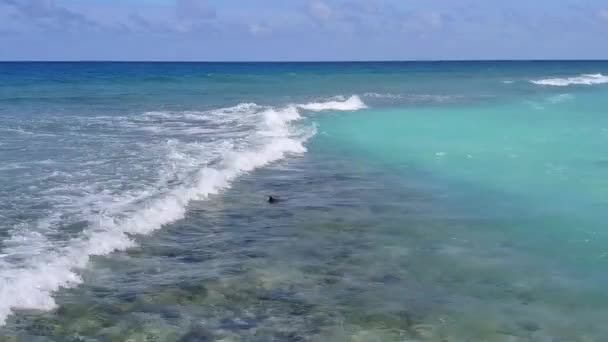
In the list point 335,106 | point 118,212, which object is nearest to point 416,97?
point 335,106

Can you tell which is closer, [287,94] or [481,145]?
[481,145]

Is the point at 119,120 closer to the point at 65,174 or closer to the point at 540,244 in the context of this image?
the point at 65,174

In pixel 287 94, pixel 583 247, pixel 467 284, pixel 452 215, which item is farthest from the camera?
pixel 287 94

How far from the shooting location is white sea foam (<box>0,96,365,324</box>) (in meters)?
8.86

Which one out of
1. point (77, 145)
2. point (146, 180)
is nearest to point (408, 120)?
point (77, 145)

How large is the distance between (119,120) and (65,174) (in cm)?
1281

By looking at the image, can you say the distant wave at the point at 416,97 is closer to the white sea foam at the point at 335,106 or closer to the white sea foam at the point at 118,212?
the white sea foam at the point at 335,106

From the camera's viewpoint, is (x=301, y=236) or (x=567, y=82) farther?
(x=567, y=82)

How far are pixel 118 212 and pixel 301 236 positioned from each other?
3.29 metres

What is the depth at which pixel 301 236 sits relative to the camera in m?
11.4

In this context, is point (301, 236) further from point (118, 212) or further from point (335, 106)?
point (335, 106)

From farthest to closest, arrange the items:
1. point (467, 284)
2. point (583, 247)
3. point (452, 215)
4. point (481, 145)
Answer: point (481, 145), point (452, 215), point (583, 247), point (467, 284)

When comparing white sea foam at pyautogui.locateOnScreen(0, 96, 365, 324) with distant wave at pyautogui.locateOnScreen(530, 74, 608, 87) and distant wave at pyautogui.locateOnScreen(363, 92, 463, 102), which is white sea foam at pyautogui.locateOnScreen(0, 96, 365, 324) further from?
distant wave at pyautogui.locateOnScreen(530, 74, 608, 87)

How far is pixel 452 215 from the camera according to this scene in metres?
12.7
